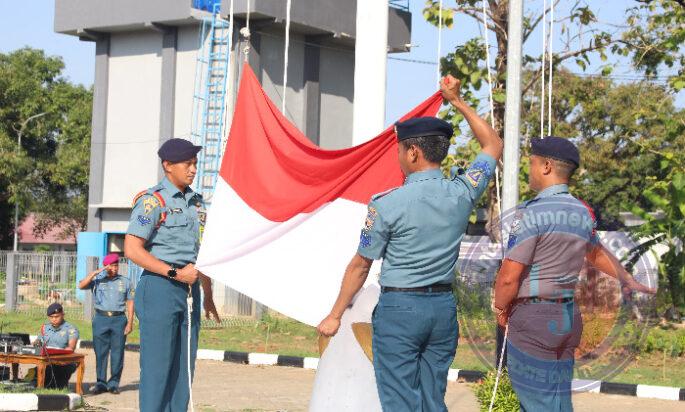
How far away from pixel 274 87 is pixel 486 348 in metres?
22.0

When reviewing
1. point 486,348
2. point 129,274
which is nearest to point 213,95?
point 129,274

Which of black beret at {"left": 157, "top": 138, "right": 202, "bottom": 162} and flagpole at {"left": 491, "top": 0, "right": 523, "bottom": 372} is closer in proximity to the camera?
black beret at {"left": 157, "top": 138, "right": 202, "bottom": 162}

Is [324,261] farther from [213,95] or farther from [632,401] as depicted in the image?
[213,95]

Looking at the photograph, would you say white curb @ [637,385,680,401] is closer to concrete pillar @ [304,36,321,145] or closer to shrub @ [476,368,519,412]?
shrub @ [476,368,519,412]

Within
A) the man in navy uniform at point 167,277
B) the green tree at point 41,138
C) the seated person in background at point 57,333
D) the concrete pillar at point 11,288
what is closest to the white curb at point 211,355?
the seated person in background at point 57,333

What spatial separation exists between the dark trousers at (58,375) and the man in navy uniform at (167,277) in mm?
5212

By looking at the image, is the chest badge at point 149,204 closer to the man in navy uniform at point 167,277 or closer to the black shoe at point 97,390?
the man in navy uniform at point 167,277

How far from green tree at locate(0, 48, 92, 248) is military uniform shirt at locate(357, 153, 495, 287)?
40897mm

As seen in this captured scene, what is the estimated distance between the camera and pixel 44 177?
49656 millimetres

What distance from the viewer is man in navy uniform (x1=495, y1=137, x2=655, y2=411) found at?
5.88 metres

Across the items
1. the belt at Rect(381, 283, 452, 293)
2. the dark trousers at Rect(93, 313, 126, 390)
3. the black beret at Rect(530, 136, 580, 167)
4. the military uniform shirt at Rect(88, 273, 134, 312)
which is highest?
the black beret at Rect(530, 136, 580, 167)

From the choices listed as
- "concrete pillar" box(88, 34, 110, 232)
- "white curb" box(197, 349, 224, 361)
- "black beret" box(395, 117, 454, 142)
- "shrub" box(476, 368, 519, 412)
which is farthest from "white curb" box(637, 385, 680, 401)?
"concrete pillar" box(88, 34, 110, 232)

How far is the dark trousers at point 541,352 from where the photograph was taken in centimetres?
592

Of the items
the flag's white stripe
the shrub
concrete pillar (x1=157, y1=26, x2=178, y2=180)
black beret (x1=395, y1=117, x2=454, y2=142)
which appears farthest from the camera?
concrete pillar (x1=157, y1=26, x2=178, y2=180)
